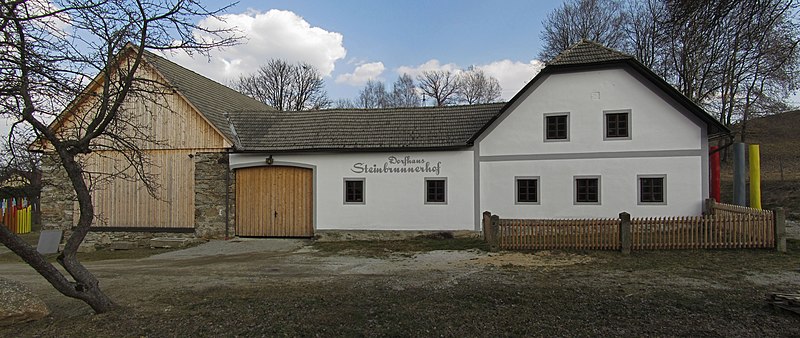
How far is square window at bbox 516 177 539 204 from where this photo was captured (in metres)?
14.6

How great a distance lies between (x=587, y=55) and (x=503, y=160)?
4.34 m

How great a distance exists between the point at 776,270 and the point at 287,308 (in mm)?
9461

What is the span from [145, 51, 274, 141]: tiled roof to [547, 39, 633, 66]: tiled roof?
11615 mm

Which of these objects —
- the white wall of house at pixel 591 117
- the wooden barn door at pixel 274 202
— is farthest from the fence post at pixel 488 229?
the wooden barn door at pixel 274 202

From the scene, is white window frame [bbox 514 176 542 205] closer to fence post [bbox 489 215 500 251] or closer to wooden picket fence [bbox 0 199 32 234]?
fence post [bbox 489 215 500 251]

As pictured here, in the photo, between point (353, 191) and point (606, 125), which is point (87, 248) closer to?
point (353, 191)

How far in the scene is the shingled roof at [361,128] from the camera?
15.5 meters

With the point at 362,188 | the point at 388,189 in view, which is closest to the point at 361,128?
the point at 362,188

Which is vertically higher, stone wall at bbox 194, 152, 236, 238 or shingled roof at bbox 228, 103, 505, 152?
shingled roof at bbox 228, 103, 505, 152

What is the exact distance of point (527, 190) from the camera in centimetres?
1472

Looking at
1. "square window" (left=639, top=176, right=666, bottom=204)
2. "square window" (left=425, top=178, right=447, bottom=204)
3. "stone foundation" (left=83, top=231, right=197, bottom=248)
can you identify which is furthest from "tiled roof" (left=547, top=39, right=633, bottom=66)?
"stone foundation" (left=83, top=231, right=197, bottom=248)

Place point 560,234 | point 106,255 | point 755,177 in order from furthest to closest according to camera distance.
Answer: point 755,177
point 106,255
point 560,234

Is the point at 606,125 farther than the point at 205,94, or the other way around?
the point at 205,94

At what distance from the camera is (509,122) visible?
48.7ft
